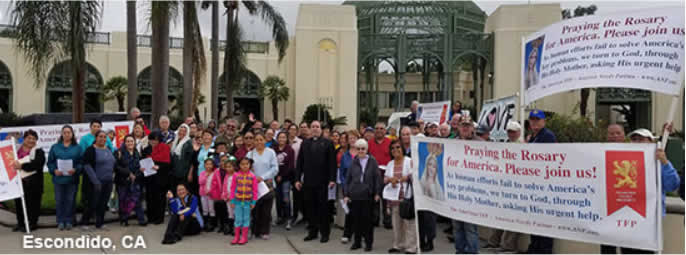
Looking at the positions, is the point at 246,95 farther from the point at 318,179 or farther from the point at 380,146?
the point at 318,179

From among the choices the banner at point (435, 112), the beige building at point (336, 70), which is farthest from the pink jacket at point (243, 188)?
the beige building at point (336, 70)

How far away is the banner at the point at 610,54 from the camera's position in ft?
18.7

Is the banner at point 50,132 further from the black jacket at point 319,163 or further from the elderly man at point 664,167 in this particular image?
the elderly man at point 664,167

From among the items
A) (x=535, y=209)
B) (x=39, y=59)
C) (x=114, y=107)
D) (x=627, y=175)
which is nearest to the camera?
(x=627, y=175)

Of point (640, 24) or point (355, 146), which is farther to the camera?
point (355, 146)

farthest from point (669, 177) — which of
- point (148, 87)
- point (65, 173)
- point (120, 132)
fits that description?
point (148, 87)

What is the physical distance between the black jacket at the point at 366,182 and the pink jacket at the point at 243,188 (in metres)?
1.42

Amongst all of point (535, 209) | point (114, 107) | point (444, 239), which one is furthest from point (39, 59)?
point (114, 107)

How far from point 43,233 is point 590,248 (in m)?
7.56

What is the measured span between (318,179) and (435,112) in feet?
20.8

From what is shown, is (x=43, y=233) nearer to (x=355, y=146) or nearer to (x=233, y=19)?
(x=355, y=146)

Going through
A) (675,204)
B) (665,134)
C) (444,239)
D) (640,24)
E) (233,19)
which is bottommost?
(444,239)

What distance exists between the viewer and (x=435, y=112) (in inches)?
563

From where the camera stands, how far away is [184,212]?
27.6 ft
